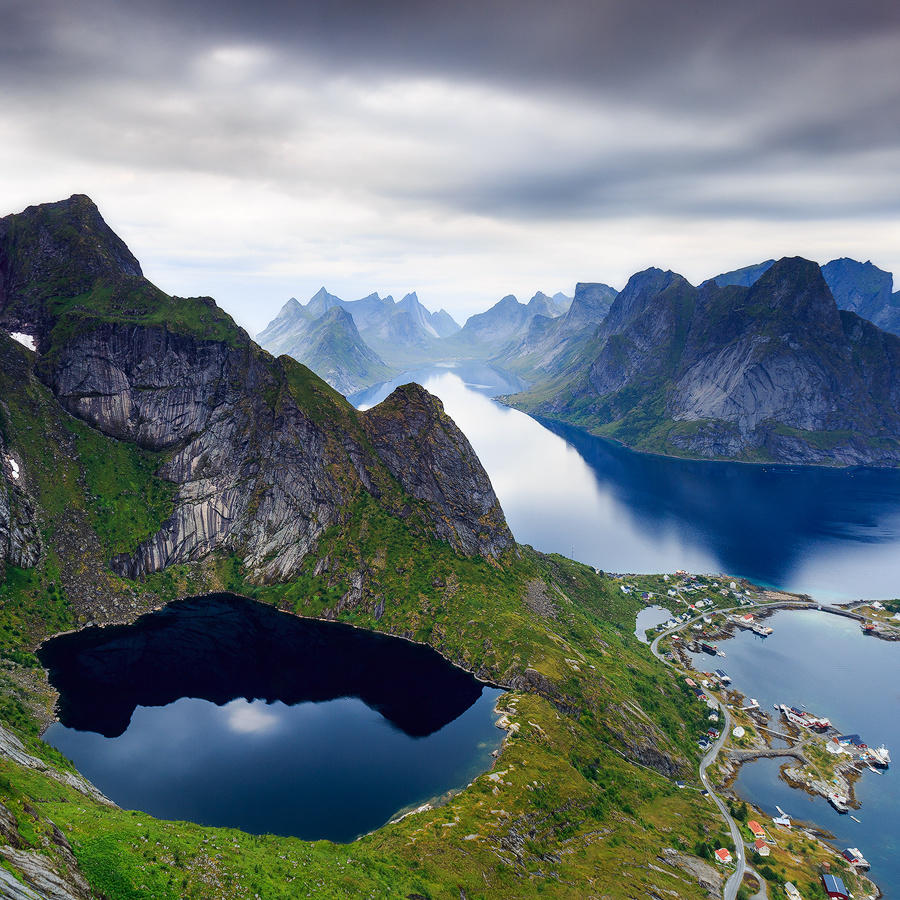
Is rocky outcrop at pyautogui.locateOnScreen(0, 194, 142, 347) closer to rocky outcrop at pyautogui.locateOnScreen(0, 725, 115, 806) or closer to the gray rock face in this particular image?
the gray rock face

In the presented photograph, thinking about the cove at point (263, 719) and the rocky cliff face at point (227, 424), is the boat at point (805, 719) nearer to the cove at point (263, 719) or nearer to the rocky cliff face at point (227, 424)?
the cove at point (263, 719)

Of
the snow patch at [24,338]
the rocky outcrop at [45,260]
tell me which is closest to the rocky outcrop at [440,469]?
the snow patch at [24,338]

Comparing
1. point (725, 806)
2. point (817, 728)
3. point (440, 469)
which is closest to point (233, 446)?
point (440, 469)

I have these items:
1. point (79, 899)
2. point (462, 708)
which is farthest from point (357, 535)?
point (79, 899)

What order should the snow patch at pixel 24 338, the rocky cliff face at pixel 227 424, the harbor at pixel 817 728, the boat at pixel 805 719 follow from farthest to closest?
the snow patch at pixel 24 338, the rocky cliff face at pixel 227 424, the boat at pixel 805 719, the harbor at pixel 817 728

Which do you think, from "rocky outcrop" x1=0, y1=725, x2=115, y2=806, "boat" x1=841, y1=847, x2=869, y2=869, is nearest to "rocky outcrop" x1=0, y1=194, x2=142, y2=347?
"rocky outcrop" x1=0, y1=725, x2=115, y2=806

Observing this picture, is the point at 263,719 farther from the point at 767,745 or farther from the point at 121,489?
the point at 767,745

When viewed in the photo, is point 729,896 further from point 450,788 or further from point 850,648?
point 850,648
